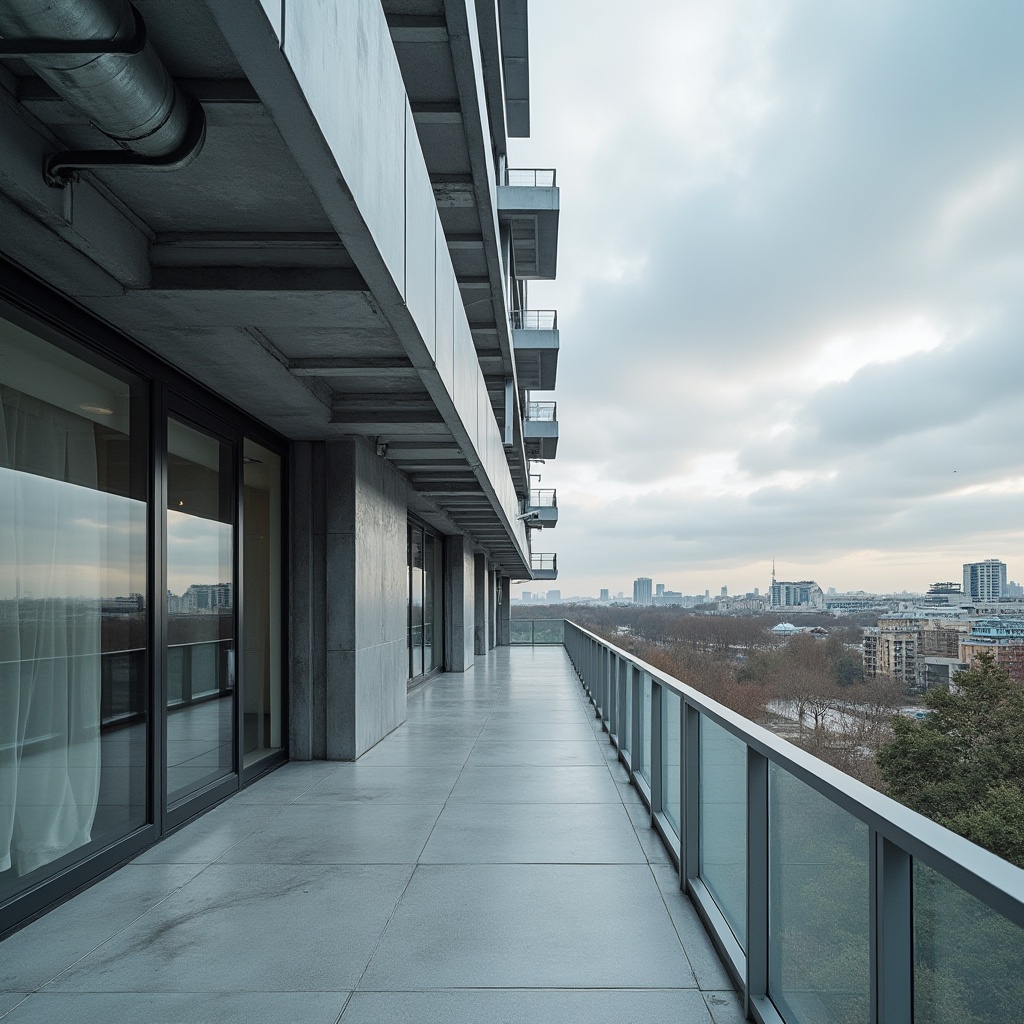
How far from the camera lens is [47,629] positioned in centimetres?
499

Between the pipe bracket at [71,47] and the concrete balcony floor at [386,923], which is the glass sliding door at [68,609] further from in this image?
the pipe bracket at [71,47]

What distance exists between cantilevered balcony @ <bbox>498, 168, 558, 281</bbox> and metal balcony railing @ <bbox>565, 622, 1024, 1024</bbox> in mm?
11085

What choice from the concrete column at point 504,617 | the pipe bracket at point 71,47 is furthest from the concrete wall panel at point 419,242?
the concrete column at point 504,617

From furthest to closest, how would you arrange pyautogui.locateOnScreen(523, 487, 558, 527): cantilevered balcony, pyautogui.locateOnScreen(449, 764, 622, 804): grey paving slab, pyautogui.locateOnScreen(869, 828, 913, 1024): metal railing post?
pyautogui.locateOnScreen(523, 487, 558, 527): cantilevered balcony < pyautogui.locateOnScreen(449, 764, 622, 804): grey paving slab < pyautogui.locateOnScreen(869, 828, 913, 1024): metal railing post

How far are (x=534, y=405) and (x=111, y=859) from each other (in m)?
23.1

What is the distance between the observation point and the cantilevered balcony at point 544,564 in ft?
144

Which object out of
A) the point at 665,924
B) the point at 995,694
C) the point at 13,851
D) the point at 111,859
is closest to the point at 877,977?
the point at 665,924

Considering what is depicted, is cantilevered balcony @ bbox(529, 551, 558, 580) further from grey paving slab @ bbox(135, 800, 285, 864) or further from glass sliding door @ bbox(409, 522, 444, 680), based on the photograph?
grey paving slab @ bbox(135, 800, 285, 864)

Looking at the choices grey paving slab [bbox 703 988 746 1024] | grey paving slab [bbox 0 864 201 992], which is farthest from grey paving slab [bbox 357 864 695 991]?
grey paving slab [bbox 0 864 201 992]

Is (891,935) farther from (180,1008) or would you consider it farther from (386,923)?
(386,923)

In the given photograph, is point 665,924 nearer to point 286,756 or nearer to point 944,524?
point 286,756

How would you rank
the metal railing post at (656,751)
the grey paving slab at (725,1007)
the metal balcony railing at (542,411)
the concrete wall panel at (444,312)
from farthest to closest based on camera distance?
1. the metal balcony railing at (542,411)
2. the metal railing post at (656,751)
3. the concrete wall panel at (444,312)
4. the grey paving slab at (725,1007)

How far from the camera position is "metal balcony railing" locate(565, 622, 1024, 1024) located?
1.87 m

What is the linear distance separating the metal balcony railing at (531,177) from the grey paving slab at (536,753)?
29.2ft
